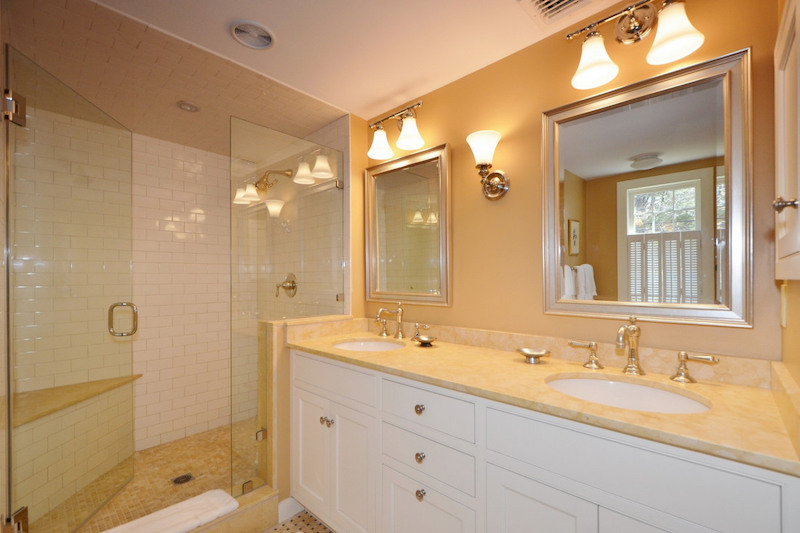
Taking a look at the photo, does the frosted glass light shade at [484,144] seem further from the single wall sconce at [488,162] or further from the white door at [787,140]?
the white door at [787,140]

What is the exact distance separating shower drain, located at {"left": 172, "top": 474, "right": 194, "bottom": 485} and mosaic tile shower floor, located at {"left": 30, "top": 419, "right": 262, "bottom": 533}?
0.03 m

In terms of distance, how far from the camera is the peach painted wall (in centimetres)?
122

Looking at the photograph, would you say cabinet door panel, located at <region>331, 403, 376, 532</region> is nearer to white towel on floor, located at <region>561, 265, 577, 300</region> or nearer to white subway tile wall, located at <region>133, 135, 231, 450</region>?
white towel on floor, located at <region>561, 265, 577, 300</region>

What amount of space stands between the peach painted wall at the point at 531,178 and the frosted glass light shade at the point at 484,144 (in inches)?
3.7

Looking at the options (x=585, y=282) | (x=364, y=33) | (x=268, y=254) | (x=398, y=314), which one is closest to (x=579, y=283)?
(x=585, y=282)

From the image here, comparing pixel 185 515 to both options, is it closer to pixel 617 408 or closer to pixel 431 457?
pixel 431 457

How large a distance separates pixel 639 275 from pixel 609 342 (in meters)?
0.30

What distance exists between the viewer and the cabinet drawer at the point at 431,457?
127 cm

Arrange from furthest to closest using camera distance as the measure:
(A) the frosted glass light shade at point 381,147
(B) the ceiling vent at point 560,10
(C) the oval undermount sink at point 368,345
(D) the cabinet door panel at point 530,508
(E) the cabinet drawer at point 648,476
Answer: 1. (A) the frosted glass light shade at point 381,147
2. (C) the oval undermount sink at point 368,345
3. (B) the ceiling vent at point 560,10
4. (D) the cabinet door panel at point 530,508
5. (E) the cabinet drawer at point 648,476

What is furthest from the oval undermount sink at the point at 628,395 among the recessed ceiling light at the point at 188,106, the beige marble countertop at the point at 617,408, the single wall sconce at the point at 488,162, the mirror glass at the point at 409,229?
the recessed ceiling light at the point at 188,106

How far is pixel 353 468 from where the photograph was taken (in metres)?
1.69

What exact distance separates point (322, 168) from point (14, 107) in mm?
1496

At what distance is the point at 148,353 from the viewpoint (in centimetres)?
286

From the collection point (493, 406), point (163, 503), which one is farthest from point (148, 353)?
point (493, 406)
